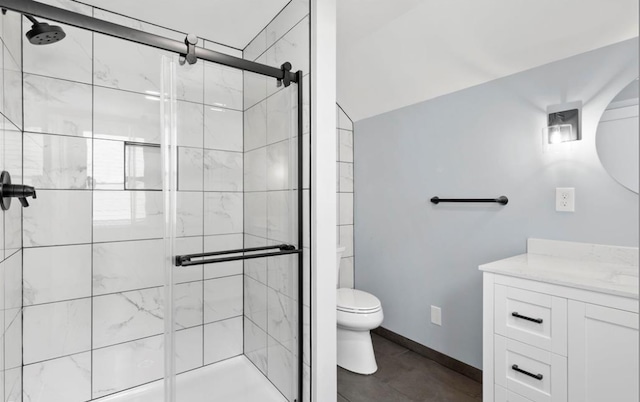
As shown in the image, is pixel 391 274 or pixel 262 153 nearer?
pixel 262 153

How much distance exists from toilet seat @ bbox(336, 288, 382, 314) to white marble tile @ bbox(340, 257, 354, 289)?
0.44 m

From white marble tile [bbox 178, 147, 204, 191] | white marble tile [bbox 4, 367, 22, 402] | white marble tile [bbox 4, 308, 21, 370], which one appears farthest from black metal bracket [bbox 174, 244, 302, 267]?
white marble tile [bbox 4, 367, 22, 402]

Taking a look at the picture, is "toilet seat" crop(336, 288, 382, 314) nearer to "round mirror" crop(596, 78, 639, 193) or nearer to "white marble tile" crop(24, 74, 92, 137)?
"round mirror" crop(596, 78, 639, 193)

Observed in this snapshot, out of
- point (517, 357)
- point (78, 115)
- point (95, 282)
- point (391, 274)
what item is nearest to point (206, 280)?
point (95, 282)

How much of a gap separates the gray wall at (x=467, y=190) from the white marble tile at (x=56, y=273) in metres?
1.97

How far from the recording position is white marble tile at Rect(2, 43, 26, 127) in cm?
129

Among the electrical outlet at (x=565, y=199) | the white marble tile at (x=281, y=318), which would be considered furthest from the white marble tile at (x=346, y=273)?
the electrical outlet at (x=565, y=199)

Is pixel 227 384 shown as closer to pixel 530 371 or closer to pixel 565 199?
pixel 530 371

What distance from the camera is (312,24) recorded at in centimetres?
154

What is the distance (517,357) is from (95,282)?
2.09 m

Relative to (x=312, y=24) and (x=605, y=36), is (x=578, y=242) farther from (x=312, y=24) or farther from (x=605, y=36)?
(x=312, y=24)

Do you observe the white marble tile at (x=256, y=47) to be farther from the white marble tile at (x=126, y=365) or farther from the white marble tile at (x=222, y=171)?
the white marble tile at (x=126, y=365)

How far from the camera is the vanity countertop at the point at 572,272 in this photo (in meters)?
0.99

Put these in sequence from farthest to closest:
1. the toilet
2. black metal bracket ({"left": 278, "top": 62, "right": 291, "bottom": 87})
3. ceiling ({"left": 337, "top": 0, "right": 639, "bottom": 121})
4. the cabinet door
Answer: the toilet < black metal bracket ({"left": 278, "top": 62, "right": 291, "bottom": 87}) < ceiling ({"left": 337, "top": 0, "right": 639, "bottom": 121}) < the cabinet door
